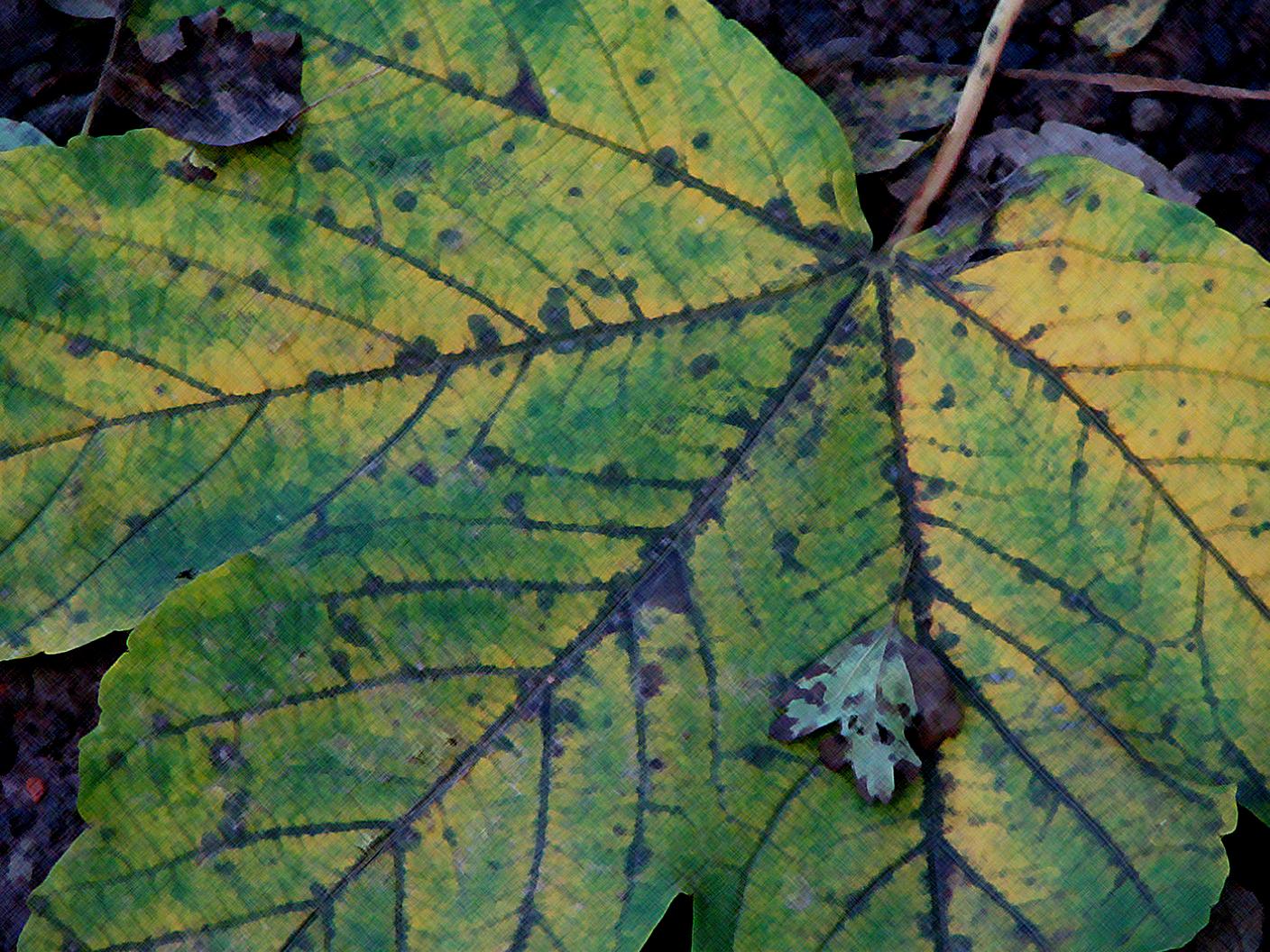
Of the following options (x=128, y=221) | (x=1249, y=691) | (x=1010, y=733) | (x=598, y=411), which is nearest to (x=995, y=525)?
(x=1010, y=733)

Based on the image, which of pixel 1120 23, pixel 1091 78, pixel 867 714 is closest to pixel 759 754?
pixel 867 714

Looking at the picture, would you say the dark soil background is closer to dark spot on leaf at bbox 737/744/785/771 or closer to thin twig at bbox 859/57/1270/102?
thin twig at bbox 859/57/1270/102

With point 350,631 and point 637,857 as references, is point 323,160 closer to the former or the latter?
point 350,631

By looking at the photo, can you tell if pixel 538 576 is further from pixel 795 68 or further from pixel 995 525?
pixel 795 68

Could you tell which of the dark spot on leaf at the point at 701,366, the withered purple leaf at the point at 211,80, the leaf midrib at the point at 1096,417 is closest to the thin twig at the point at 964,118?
the leaf midrib at the point at 1096,417

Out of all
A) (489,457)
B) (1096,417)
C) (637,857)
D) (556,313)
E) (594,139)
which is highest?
(594,139)

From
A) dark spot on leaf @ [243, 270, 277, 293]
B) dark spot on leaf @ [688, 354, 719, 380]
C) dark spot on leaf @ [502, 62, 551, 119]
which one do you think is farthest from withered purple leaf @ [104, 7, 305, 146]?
dark spot on leaf @ [688, 354, 719, 380]
